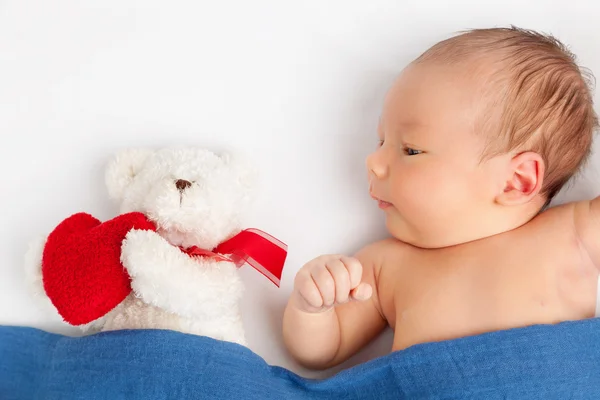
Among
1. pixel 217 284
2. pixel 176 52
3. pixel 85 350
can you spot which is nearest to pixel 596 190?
pixel 217 284

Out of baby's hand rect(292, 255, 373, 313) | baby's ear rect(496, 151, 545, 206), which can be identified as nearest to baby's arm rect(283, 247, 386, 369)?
baby's hand rect(292, 255, 373, 313)

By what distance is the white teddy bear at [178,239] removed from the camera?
95 cm

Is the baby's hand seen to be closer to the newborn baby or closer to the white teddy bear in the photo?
the newborn baby

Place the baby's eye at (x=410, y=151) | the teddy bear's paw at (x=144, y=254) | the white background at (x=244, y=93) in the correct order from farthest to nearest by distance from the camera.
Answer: the white background at (x=244, y=93) < the baby's eye at (x=410, y=151) < the teddy bear's paw at (x=144, y=254)

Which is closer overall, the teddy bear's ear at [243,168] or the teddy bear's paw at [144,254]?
the teddy bear's paw at [144,254]

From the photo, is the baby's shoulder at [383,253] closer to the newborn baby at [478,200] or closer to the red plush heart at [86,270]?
the newborn baby at [478,200]

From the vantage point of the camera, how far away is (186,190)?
1015mm

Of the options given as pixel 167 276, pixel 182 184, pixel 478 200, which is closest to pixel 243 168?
pixel 182 184

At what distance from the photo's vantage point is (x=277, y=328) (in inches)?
45.9

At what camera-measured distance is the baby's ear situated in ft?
3.28

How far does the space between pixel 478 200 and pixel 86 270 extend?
1.97 feet

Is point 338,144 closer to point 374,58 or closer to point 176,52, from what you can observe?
point 374,58

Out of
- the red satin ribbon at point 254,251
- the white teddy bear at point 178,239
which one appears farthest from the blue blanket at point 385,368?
the red satin ribbon at point 254,251

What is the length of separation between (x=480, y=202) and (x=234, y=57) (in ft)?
1.74
